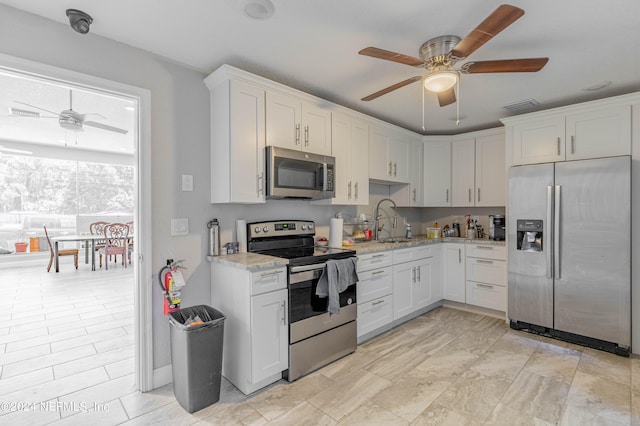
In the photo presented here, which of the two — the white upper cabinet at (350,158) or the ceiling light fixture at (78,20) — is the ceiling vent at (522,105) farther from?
the ceiling light fixture at (78,20)

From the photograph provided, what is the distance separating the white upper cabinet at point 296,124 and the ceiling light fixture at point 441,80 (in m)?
1.14

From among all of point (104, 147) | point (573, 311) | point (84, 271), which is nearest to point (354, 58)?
point (573, 311)

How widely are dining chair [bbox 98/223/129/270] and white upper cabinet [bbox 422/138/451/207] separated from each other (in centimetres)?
613

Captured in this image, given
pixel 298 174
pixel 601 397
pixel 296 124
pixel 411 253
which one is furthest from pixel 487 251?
pixel 296 124

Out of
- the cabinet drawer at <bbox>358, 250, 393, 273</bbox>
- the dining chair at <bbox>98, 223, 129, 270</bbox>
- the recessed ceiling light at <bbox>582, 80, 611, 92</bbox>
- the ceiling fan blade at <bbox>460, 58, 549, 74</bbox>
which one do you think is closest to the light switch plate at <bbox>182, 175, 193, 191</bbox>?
the cabinet drawer at <bbox>358, 250, 393, 273</bbox>

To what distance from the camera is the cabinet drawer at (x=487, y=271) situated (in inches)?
143

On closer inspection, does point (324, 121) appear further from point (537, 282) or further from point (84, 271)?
point (84, 271)

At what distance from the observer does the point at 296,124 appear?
110 inches

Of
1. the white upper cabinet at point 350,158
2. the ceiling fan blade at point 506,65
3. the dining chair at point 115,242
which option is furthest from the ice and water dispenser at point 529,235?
the dining chair at point 115,242

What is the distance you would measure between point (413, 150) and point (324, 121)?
5.88 ft

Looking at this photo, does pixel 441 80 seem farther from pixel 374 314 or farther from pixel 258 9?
pixel 374 314

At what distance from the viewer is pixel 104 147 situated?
23.7 ft

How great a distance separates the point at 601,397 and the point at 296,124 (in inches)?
121

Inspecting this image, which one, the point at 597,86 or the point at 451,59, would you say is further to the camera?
the point at 597,86
